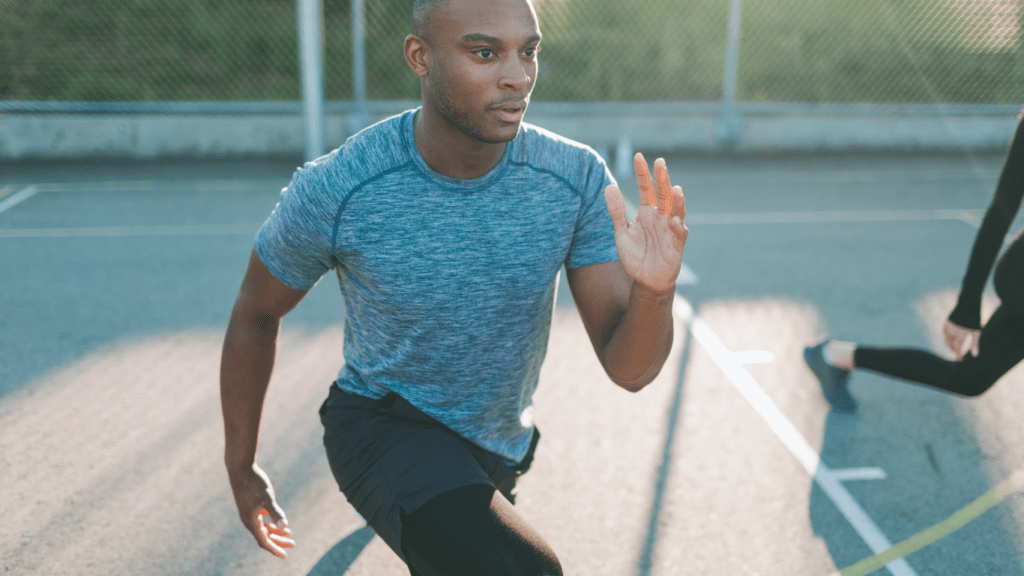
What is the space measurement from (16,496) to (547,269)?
8.16 feet

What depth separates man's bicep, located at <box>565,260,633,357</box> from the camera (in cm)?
204

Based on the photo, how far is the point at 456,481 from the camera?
73.8 inches

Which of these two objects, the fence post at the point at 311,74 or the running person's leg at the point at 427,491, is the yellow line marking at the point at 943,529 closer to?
the running person's leg at the point at 427,491

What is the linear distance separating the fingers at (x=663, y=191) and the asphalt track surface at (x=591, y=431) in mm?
1558

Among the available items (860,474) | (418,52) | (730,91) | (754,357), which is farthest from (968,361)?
(730,91)

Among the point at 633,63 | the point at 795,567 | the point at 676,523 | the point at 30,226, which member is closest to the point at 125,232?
the point at 30,226

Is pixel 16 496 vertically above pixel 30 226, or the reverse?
pixel 16 496

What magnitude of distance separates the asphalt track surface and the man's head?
168 centimetres

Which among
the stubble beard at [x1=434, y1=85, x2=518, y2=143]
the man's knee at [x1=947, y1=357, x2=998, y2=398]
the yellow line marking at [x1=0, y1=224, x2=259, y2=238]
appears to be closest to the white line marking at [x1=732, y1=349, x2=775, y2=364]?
the man's knee at [x1=947, y1=357, x2=998, y2=398]

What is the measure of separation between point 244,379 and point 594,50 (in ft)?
33.2

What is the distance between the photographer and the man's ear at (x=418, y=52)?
1.93 m

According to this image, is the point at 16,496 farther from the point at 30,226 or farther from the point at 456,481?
the point at 30,226

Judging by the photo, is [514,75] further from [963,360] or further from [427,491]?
[963,360]

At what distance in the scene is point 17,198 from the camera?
8.06 metres
